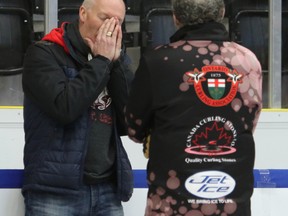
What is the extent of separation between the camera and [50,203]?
1.94 metres

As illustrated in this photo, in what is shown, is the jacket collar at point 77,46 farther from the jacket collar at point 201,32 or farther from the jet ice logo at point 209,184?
the jet ice logo at point 209,184

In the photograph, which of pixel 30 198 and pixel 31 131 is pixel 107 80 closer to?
pixel 31 131

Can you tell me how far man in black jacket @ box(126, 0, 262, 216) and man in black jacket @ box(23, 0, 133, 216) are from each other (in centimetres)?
29

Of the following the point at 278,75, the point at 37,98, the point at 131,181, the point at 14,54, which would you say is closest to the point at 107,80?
the point at 37,98

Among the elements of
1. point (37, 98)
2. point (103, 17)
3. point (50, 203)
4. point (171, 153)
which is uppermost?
point (103, 17)

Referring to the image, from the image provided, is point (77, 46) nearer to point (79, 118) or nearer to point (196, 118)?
point (79, 118)

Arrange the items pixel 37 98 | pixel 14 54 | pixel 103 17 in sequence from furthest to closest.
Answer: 1. pixel 14 54
2. pixel 103 17
3. pixel 37 98

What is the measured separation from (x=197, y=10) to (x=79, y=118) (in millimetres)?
554

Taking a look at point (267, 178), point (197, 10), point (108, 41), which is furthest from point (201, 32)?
point (267, 178)

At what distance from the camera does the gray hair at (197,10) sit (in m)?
1.67

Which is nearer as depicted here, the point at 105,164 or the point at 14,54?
the point at 105,164

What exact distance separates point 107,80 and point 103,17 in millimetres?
242

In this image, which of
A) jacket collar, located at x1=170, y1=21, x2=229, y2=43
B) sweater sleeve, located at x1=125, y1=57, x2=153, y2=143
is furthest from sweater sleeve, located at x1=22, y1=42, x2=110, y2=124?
jacket collar, located at x1=170, y1=21, x2=229, y2=43

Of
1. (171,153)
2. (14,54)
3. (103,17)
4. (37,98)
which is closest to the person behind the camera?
(171,153)
